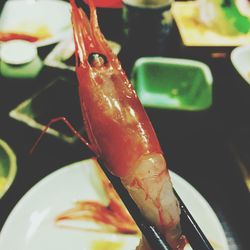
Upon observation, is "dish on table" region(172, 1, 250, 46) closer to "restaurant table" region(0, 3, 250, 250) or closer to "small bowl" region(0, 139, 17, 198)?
"restaurant table" region(0, 3, 250, 250)

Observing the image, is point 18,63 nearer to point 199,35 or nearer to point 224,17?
point 199,35

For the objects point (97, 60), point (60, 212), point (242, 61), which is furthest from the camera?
point (242, 61)

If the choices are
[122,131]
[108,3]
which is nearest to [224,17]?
[108,3]

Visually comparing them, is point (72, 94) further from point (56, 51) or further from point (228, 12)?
point (228, 12)

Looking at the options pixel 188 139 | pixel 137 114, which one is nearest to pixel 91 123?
pixel 137 114

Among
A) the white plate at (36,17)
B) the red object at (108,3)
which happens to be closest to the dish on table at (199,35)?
the red object at (108,3)

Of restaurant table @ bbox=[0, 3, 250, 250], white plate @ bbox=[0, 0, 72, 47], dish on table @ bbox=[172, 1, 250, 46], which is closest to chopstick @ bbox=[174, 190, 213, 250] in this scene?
restaurant table @ bbox=[0, 3, 250, 250]
